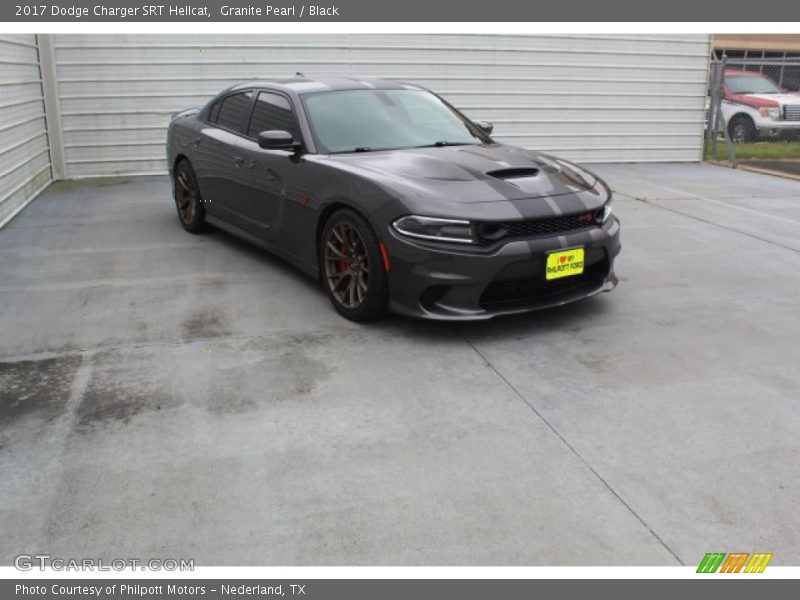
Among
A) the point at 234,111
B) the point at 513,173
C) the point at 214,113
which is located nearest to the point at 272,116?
the point at 234,111

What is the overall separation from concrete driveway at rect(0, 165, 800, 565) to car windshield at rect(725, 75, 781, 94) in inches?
459

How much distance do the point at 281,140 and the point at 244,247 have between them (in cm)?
183

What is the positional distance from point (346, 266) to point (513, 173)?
1.19 meters

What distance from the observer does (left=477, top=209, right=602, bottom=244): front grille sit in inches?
173

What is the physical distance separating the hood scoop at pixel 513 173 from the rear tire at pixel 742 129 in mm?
12384

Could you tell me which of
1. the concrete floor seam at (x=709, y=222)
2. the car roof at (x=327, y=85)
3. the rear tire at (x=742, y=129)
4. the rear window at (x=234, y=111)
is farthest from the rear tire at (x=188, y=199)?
the rear tire at (x=742, y=129)

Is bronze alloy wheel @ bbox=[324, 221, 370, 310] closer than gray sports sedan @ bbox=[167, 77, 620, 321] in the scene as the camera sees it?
No

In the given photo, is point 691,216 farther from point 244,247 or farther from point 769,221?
point 244,247

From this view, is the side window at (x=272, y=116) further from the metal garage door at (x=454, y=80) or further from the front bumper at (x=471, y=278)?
the metal garage door at (x=454, y=80)

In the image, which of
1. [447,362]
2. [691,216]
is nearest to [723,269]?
[691,216]

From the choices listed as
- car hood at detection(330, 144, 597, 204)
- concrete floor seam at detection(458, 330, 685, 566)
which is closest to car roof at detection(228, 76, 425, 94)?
car hood at detection(330, 144, 597, 204)

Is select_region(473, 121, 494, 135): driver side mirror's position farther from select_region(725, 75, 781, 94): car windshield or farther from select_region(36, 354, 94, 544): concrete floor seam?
select_region(725, 75, 781, 94): car windshield

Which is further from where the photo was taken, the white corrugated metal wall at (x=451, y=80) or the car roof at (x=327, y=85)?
the white corrugated metal wall at (x=451, y=80)

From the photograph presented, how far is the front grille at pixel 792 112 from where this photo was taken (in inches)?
602
